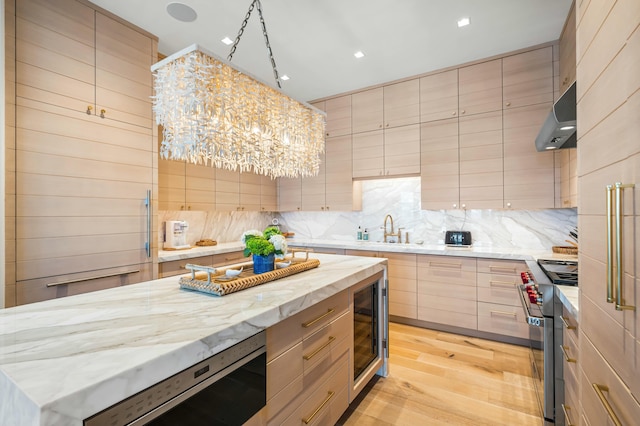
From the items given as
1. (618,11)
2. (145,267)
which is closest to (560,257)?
(618,11)

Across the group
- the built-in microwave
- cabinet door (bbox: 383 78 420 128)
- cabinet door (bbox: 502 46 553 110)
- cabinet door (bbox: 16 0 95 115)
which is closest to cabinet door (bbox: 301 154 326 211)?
cabinet door (bbox: 383 78 420 128)

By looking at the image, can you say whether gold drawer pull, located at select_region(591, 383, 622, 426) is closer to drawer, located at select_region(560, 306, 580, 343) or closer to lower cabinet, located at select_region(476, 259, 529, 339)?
drawer, located at select_region(560, 306, 580, 343)

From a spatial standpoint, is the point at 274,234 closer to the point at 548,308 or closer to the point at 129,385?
the point at 129,385

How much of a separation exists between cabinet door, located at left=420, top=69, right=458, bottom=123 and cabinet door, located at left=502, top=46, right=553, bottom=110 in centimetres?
50

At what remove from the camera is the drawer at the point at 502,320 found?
2910mm

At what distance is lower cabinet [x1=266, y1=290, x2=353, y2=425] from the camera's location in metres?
1.29

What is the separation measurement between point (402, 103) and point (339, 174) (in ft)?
4.09

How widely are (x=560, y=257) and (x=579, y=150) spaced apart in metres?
2.08

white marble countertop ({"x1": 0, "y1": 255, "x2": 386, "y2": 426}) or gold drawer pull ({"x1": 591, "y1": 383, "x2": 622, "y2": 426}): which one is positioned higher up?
white marble countertop ({"x1": 0, "y1": 255, "x2": 386, "y2": 426})

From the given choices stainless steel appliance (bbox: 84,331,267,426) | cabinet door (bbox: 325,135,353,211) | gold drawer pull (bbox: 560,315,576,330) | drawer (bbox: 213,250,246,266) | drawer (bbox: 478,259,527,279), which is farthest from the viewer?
cabinet door (bbox: 325,135,353,211)

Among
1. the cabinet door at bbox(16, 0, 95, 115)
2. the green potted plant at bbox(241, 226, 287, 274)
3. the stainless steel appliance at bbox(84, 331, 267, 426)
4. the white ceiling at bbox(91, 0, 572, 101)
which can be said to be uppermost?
the white ceiling at bbox(91, 0, 572, 101)

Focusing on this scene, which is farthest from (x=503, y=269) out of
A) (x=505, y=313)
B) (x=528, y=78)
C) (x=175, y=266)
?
(x=175, y=266)

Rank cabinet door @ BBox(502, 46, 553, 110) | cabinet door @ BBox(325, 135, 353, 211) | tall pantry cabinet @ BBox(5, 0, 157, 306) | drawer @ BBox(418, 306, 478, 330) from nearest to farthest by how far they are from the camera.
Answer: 1. tall pantry cabinet @ BBox(5, 0, 157, 306)
2. cabinet door @ BBox(502, 46, 553, 110)
3. drawer @ BBox(418, 306, 478, 330)
4. cabinet door @ BBox(325, 135, 353, 211)

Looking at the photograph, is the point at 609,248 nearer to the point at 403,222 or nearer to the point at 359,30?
the point at 359,30
